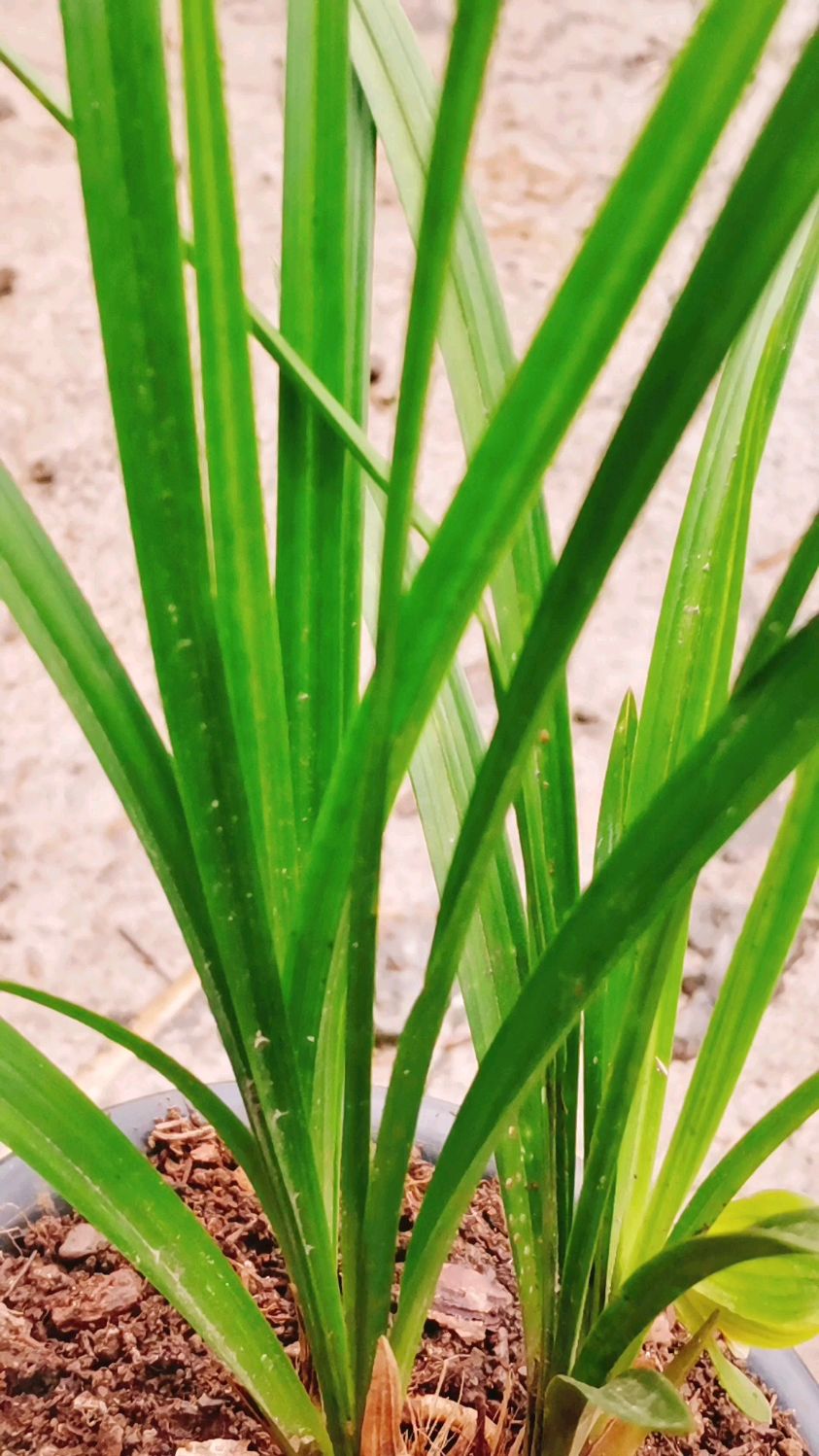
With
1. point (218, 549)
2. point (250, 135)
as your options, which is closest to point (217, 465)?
point (218, 549)

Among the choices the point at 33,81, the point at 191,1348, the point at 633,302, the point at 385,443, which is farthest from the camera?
the point at 385,443

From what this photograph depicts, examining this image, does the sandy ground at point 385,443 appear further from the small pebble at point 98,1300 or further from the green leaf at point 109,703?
the green leaf at point 109,703

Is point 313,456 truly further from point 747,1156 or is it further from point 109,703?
point 747,1156

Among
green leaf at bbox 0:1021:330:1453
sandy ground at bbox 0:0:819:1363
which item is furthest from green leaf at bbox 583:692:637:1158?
sandy ground at bbox 0:0:819:1363

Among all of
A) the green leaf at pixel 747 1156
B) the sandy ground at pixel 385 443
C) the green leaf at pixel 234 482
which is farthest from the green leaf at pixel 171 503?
the sandy ground at pixel 385 443

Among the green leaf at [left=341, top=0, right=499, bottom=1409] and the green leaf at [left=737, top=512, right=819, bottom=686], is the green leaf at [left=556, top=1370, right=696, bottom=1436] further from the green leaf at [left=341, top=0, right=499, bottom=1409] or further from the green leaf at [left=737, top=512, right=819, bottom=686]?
the green leaf at [left=737, top=512, right=819, bottom=686]

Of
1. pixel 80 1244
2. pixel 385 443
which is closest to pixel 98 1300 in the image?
pixel 80 1244
